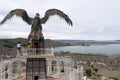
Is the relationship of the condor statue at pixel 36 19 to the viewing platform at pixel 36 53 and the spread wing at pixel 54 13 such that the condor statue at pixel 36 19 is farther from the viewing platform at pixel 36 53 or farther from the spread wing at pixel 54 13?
the viewing platform at pixel 36 53

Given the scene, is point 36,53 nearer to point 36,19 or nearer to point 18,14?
point 36,19

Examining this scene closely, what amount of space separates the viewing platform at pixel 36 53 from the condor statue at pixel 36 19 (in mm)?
1100

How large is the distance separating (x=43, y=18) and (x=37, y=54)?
268 centimetres

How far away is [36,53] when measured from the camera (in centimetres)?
2311

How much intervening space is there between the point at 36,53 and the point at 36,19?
2457mm

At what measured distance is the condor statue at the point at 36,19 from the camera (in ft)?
76.6

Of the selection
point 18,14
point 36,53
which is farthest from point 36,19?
point 36,53

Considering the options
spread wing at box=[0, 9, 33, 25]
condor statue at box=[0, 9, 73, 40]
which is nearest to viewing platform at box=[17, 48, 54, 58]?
condor statue at box=[0, 9, 73, 40]

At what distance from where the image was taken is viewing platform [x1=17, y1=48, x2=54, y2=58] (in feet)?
74.3

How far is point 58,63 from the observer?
3002 cm

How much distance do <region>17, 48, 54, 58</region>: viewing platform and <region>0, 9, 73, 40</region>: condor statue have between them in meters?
1.10

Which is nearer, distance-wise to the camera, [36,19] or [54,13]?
[54,13]

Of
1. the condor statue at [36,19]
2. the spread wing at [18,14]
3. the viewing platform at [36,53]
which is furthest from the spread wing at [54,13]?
the viewing platform at [36,53]

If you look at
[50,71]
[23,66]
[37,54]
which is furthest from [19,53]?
[23,66]
